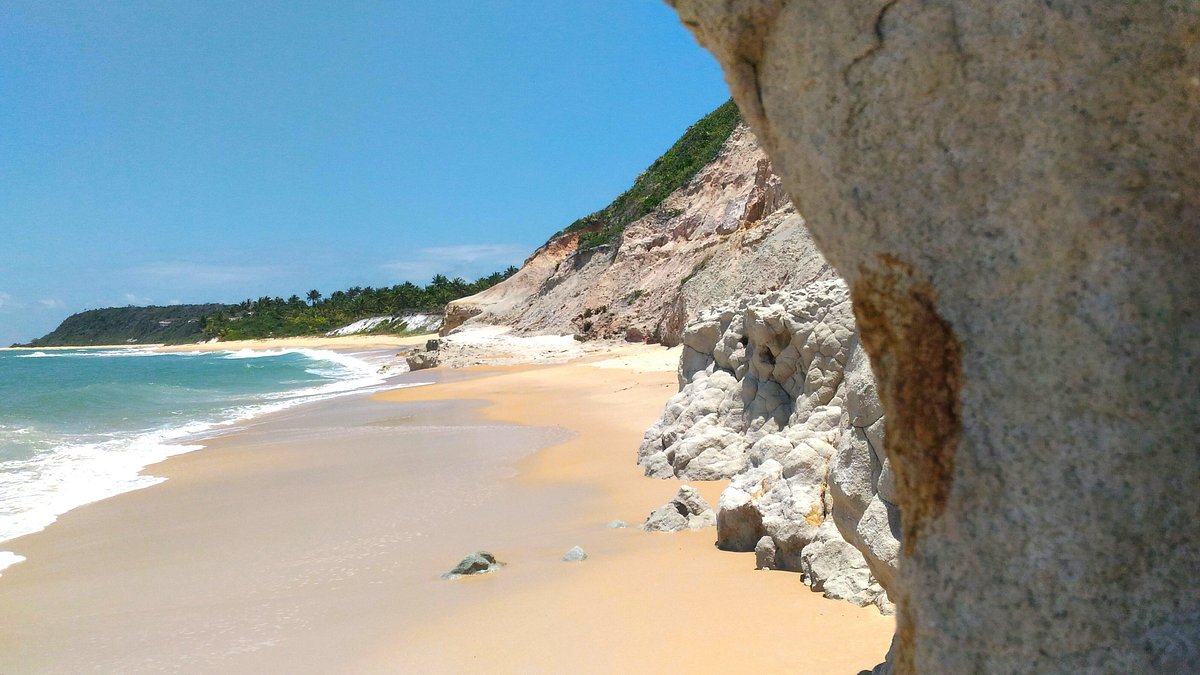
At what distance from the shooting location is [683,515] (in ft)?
24.3

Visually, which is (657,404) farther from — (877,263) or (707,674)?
(877,263)

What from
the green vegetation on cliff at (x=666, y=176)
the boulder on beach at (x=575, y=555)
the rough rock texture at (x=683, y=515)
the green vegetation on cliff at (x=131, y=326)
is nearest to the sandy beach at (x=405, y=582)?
the boulder on beach at (x=575, y=555)

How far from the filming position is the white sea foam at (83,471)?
10.1 meters

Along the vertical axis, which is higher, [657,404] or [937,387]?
[937,387]

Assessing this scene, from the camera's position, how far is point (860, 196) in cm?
231

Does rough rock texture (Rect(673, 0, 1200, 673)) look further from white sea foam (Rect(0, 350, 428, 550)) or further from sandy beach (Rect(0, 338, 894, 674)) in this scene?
white sea foam (Rect(0, 350, 428, 550))

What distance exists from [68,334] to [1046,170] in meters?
169

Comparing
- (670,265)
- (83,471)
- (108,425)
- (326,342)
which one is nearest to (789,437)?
(83,471)

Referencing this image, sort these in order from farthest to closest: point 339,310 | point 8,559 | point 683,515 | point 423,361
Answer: point 339,310, point 423,361, point 8,559, point 683,515

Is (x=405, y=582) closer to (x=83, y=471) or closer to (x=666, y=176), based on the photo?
(x=83, y=471)

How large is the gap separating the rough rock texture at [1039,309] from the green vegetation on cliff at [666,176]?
39551mm

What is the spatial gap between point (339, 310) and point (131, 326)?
56.1 m

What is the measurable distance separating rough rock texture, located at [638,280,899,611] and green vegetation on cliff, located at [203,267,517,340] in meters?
67.3

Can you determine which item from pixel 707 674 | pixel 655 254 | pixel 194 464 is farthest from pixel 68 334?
pixel 707 674
